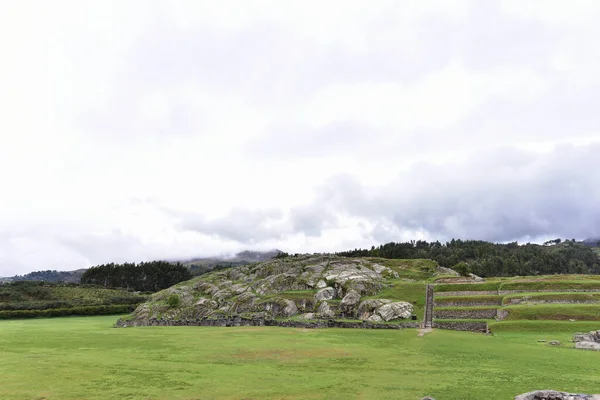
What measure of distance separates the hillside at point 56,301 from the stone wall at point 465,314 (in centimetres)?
9418

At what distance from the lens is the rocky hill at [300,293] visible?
7644 cm

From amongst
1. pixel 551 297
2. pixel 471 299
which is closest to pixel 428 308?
pixel 471 299

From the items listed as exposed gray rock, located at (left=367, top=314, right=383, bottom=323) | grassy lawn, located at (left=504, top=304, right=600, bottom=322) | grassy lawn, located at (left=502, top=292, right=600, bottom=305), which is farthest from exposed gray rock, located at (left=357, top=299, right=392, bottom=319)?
grassy lawn, located at (left=504, top=304, right=600, bottom=322)

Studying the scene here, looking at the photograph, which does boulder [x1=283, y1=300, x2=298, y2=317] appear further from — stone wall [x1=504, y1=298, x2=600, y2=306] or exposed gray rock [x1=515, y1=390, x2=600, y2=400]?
exposed gray rock [x1=515, y1=390, x2=600, y2=400]

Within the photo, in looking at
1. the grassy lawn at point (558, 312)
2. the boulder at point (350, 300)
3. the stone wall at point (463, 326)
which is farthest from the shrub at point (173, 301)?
the grassy lawn at point (558, 312)

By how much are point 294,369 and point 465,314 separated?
47938mm

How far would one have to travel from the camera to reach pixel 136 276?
189375 mm

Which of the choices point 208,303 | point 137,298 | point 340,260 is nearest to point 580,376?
point 208,303

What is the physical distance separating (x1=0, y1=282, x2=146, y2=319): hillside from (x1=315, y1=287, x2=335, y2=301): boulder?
6635 cm

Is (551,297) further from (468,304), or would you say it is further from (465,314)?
(465,314)

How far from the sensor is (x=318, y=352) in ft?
123

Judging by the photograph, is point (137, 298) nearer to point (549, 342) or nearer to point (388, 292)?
point (388, 292)

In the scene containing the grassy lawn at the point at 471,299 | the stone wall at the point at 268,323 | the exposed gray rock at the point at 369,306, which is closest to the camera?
the stone wall at the point at 268,323

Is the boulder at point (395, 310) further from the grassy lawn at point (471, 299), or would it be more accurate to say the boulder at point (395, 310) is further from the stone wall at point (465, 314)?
the grassy lawn at point (471, 299)
